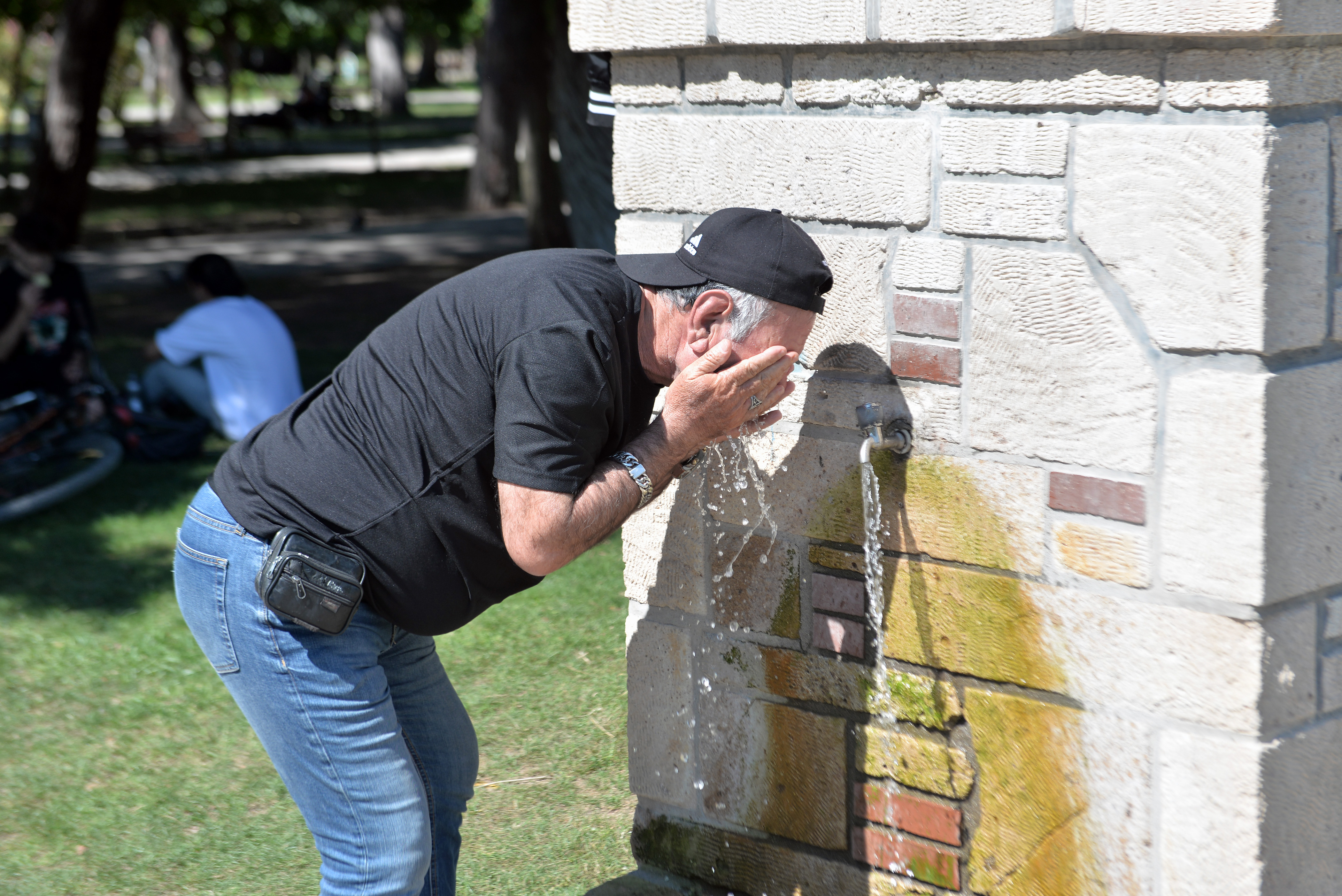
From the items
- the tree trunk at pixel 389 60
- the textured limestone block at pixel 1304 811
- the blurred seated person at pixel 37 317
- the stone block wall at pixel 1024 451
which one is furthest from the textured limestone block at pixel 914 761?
the tree trunk at pixel 389 60

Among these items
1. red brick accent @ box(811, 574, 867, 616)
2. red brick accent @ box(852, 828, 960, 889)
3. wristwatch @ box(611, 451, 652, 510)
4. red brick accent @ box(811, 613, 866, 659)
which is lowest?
red brick accent @ box(852, 828, 960, 889)

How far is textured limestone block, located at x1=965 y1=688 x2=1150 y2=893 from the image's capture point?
Result: 7.23ft

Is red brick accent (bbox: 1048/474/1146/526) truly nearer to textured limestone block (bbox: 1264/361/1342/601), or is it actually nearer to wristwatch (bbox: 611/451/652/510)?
textured limestone block (bbox: 1264/361/1342/601)

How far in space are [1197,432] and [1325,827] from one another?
0.73 m

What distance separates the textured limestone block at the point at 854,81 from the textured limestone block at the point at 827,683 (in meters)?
1.10

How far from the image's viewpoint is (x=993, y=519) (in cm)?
232

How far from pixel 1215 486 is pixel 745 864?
139 cm

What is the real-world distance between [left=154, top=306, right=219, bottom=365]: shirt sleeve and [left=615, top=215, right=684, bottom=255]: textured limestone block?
451cm

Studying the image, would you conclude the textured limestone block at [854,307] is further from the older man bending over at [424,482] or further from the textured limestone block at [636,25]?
the textured limestone block at [636,25]

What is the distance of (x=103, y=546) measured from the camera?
582cm

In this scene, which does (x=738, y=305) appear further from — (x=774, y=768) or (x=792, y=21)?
Answer: (x=774, y=768)

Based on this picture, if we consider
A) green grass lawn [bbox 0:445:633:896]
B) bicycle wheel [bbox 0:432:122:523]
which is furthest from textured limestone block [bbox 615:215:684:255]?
bicycle wheel [bbox 0:432:122:523]

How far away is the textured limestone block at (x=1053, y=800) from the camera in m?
2.20

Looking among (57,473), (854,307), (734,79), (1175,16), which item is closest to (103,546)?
(57,473)
